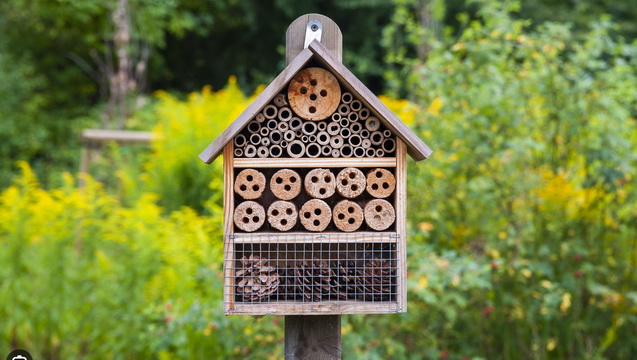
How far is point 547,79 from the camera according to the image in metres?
4.39

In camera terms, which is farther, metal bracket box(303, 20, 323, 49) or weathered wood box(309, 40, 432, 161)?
metal bracket box(303, 20, 323, 49)

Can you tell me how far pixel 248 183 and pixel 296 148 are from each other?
187 mm

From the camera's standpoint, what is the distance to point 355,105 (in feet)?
7.17

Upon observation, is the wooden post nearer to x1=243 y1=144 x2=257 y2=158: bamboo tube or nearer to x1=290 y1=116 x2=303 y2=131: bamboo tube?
x1=290 y1=116 x2=303 y2=131: bamboo tube

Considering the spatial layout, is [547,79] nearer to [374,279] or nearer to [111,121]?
[374,279]

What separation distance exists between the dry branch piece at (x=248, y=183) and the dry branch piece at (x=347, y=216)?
25cm

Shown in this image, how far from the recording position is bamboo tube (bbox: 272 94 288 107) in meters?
2.17

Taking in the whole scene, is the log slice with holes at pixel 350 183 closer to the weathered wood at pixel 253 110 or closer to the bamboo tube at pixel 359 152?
the bamboo tube at pixel 359 152

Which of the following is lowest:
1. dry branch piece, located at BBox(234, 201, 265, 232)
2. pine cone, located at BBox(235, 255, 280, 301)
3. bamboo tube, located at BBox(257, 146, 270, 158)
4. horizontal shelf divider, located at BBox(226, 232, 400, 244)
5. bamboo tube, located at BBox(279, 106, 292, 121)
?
pine cone, located at BBox(235, 255, 280, 301)

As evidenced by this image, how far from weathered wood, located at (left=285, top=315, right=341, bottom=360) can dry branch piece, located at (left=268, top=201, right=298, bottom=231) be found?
0.34m

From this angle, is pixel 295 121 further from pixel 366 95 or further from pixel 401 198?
pixel 401 198

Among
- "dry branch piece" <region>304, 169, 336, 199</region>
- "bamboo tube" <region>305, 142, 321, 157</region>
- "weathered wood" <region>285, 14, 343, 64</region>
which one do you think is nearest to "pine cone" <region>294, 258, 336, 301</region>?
"dry branch piece" <region>304, 169, 336, 199</region>

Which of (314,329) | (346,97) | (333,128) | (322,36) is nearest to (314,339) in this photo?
(314,329)

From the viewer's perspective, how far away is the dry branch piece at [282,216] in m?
2.16
